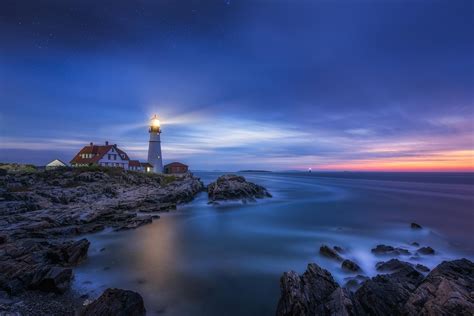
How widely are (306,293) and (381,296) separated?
1.88m

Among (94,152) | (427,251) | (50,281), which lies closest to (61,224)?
(50,281)

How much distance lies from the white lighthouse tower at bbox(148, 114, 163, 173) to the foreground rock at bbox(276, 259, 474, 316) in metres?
43.7

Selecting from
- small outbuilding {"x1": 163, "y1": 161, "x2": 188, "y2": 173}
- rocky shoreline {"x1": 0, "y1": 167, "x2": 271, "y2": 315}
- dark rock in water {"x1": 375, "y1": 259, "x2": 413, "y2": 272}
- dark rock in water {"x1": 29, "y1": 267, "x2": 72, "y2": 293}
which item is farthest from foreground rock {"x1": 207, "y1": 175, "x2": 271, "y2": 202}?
small outbuilding {"x1": 163, "y1": 161, "x2": 188, "y2": 173}

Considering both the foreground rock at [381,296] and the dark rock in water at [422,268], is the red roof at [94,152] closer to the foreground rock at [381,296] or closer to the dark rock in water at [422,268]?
the foreground rock at [381,296]

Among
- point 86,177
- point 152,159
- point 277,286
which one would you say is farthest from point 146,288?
point 152,159

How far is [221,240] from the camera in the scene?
14.7m

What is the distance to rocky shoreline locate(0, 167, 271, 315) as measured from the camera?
6449 millimetres

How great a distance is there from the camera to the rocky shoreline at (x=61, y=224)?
6449mm

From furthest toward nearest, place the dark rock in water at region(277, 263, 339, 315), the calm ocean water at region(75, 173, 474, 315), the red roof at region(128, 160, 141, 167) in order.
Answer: the red roof at region(128, 160, 141, 167) → the calm ocean water at region(75, 173, 474, 315) → the dark rock in water at region(277, 263, 339, 315)

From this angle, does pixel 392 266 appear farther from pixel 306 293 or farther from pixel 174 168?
pixel 174 168

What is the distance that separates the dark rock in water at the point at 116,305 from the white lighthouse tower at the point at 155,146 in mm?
42684

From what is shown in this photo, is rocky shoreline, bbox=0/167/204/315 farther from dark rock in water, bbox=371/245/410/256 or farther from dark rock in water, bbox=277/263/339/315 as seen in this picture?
dark rock in water, bbox=371/245/410/256

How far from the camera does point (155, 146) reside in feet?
Answer: 153

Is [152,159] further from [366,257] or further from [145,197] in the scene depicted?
[366,257]
